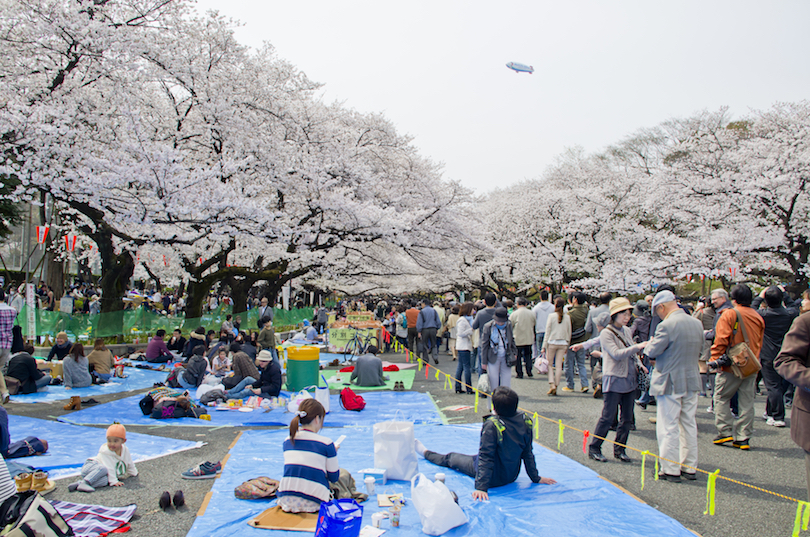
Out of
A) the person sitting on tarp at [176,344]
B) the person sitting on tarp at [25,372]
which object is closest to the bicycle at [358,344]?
the person sitting on tarp at [176,344]

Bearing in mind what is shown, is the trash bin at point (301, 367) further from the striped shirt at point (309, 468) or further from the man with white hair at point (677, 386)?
the man with white hair at point (677, 386)

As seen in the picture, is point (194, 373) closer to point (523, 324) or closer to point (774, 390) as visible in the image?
point (523, 324)

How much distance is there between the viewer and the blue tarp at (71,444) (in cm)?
578

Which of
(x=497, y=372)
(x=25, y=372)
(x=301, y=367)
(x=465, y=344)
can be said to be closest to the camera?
(x=497, y=372)

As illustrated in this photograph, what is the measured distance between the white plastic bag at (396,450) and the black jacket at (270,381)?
518cm

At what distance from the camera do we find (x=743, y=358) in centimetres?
602

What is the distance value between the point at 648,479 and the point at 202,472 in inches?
184

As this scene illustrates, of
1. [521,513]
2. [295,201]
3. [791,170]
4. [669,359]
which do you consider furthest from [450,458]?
[791,170]

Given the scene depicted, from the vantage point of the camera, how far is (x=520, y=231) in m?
32.7

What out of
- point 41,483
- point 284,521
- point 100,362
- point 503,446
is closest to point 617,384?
point 503,446

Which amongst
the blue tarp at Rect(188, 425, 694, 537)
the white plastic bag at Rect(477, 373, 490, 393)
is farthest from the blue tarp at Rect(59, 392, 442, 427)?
the blue tarp at Rect(188, 425, 694, 537)

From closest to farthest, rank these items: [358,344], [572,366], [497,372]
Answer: [497,372], [572,366], [358,344]

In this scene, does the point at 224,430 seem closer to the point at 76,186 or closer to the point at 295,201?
the point at 76,186

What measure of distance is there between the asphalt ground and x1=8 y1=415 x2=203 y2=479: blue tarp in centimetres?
A: 17
